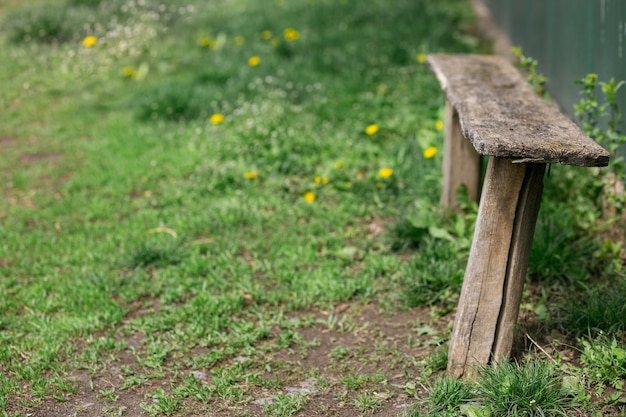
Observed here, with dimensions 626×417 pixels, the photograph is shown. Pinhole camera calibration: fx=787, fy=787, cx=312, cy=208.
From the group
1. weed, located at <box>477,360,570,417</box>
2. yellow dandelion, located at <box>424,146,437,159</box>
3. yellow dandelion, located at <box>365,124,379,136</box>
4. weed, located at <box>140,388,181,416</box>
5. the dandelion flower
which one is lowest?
weed, located at <box>140,388,181,416</box>

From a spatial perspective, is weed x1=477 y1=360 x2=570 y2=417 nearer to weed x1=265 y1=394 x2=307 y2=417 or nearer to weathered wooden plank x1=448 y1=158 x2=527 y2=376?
weathered wooden plank x1=448 y1=158 x2=527 y2=376

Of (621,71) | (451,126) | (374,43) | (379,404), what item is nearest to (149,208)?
(451,126)

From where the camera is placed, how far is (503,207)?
295 centimetres

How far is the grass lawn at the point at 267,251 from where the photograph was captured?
3238mm

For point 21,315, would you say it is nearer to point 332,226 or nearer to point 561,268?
point 332,226

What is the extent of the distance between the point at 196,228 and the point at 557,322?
Answer: 7.36 feet

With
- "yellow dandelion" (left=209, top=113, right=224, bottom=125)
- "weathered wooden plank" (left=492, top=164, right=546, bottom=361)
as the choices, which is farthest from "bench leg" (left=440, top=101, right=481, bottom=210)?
"yellow dandelion" (left=209, top=113, right=224, bottom=125)

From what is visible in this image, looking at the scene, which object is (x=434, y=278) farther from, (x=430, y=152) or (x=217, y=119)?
(x=217, y=119)

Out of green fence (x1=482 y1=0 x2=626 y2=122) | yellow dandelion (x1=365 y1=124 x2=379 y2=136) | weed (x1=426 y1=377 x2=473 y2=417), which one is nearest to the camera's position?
weed (x1=426 y1=377 x2=473 y2=417)

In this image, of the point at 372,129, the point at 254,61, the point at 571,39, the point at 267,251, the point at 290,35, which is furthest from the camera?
the point at 290,35

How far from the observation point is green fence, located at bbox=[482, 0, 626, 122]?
423 cm

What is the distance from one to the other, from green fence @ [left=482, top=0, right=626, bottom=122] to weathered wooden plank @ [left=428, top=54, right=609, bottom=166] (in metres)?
0.56

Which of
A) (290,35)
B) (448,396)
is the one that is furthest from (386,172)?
(290,35)

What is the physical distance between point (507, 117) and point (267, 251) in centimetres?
179
